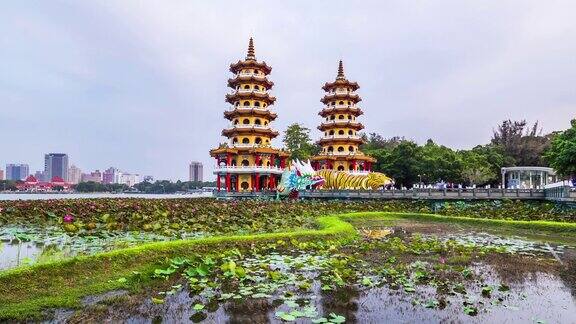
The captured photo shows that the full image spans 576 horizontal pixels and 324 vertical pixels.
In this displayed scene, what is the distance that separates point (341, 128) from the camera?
56.3 metres

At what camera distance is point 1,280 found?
7.62 metres

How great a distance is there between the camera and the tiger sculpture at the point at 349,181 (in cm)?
4503

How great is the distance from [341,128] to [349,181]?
502 inches

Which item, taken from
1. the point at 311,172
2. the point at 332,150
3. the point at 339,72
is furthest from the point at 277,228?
the point at 339,72

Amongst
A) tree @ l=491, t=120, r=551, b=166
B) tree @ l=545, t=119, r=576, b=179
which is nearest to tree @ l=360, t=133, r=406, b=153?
tree @ l=491, t=120, r=551, b=166

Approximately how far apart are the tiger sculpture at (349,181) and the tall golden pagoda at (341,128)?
8.79 metres

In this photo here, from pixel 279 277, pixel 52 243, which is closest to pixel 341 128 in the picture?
pixel 52 243

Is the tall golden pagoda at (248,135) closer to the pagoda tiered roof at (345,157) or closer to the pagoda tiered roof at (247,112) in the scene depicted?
the pagoda tiered roof at (247,112)

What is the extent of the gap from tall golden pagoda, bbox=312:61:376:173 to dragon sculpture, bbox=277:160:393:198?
893cm

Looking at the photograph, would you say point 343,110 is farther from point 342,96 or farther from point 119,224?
point 119,224

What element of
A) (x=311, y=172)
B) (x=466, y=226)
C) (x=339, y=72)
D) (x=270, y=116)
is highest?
(x=339, y=72)

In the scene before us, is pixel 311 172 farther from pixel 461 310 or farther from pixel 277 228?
pixel 461 310

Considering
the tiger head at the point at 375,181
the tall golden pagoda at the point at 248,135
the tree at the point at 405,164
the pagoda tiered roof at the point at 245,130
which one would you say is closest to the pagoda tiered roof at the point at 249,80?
the tall golden pagoda at the point at 248,135

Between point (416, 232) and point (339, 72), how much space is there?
138 feet
